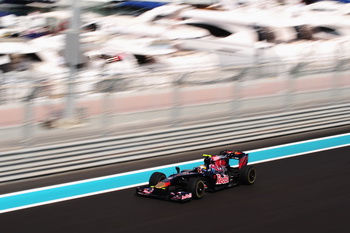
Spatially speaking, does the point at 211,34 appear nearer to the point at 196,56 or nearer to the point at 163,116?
the point at 196,56

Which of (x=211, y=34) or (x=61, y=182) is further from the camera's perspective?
(x=211, y=34)

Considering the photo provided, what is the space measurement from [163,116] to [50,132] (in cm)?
239

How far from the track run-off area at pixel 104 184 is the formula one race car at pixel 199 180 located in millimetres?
923

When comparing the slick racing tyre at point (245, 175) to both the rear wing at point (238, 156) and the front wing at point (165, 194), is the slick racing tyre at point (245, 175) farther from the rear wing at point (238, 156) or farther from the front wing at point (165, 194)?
the front wing at point (165, 194)

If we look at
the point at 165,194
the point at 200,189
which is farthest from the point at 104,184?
the point at 200,189

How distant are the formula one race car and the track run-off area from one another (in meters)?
0.92

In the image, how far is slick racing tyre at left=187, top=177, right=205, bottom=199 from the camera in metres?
8.99

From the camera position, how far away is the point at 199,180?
29.8 feet

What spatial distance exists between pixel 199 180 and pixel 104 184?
1881mm

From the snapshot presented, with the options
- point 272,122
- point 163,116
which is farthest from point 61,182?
point 272,122

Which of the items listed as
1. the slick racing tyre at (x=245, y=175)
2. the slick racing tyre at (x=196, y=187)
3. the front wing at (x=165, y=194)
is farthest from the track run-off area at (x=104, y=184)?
the slick racing tyre at (x=245, y=175)

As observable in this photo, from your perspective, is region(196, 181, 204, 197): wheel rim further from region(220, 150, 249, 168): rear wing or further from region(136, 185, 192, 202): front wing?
region(220, 150, 249, 168): rear wing

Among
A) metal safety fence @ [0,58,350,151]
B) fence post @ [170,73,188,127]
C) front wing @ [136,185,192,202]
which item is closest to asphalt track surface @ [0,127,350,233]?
front wing @ [136,185,192,202]

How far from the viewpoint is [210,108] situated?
1314 cm
